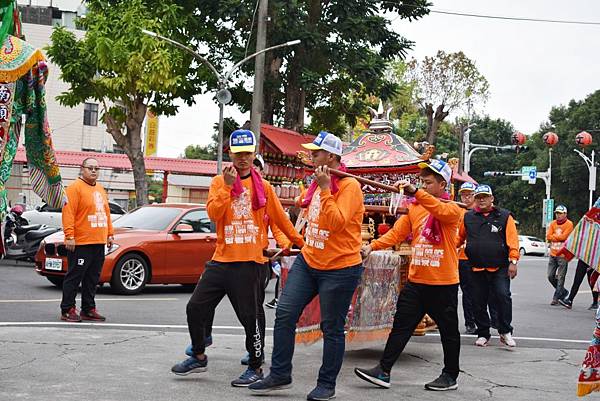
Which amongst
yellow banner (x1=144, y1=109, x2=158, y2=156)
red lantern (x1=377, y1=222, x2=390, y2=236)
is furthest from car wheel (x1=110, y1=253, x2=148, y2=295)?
yellow banner (x1=144, y1=109, x2=158, y2=156)

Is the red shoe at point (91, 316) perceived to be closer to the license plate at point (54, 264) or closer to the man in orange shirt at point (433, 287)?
the license plate at point (54, 264)

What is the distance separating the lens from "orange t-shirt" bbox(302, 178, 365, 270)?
257 inches

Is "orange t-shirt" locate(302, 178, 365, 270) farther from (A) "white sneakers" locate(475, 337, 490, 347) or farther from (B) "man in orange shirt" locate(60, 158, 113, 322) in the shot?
(B) "man in orange shirt" locate(60, 158, 113, 322)

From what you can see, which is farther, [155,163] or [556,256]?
[155,163]

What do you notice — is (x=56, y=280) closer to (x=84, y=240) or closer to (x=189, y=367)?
(x=84, y=240)

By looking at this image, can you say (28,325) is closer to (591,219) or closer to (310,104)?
(591,219)

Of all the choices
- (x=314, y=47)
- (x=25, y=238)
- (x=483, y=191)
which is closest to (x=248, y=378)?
(x=483, y=191)

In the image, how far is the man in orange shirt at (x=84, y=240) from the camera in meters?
10.1

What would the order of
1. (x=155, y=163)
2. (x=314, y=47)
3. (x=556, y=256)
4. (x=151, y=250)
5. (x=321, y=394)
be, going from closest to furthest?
(x=321, y=394) → (x=151, y=250) → (x=556, y=256) → (x=314, y=47) → (x=155, y=163)

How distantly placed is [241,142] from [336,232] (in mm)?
982

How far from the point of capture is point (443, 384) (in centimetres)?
704

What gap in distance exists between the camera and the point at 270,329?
10.4 m

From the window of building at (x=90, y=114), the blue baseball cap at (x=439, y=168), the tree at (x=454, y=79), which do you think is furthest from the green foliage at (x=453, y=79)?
the blue baseball cap at (x=439, y=168)

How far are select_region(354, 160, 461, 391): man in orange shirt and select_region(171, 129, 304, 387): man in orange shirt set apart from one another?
91 centimetres
